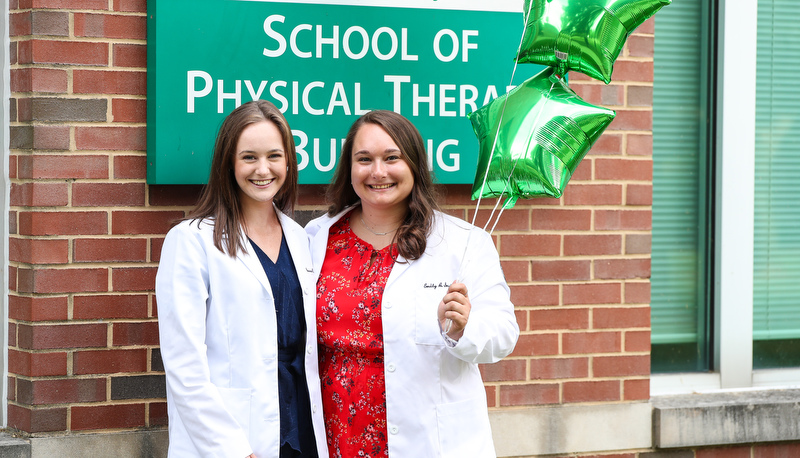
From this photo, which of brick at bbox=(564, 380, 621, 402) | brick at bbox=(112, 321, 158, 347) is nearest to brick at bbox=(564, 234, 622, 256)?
brick at bbox=(564, 380, 621, 402)

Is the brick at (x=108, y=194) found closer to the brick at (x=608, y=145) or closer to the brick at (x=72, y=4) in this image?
the brick at (x=72, y=4)

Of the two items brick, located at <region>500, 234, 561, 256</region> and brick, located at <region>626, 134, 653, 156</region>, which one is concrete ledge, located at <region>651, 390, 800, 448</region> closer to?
brick, located at <region>500, 234, 561, 256</region>

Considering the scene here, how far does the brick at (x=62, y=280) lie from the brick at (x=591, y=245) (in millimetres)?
1918

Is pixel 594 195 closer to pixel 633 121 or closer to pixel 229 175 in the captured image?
pixel 633 121

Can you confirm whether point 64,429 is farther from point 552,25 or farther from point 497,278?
point 552,25

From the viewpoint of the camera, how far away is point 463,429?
8.93 ft

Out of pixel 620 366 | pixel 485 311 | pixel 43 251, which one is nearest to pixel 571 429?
pixel 620 366

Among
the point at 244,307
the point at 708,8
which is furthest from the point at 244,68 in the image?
the point at 708,8

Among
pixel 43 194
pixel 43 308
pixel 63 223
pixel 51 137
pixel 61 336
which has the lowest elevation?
pixel 61 336

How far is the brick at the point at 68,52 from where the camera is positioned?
3160mm

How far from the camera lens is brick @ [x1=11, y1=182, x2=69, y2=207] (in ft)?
10.4

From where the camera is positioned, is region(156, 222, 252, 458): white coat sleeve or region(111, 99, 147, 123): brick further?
region(111, 99, 147, 123): brick

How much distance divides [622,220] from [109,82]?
222cm

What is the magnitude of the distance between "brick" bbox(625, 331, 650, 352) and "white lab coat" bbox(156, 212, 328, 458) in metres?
1.78
